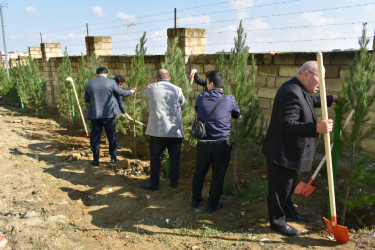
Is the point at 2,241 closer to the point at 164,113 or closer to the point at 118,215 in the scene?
the point at 118,215

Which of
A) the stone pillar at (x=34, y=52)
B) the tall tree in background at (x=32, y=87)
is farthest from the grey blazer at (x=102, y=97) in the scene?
the stone pillar at (x=34, y=52)

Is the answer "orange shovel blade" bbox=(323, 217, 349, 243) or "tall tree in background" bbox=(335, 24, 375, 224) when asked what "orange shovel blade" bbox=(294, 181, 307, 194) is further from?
"orange shovel blade" bbox=(323, 217, 349, 243)

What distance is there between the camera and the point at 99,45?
31.8ft

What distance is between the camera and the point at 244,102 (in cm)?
439

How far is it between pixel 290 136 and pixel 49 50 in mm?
12769

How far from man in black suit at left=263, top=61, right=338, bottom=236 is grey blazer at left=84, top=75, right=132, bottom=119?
3.33m

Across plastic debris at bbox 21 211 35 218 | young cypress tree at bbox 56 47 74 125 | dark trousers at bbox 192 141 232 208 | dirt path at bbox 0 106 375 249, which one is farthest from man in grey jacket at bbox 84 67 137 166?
young cypress tree at bbox 56 47 74 125

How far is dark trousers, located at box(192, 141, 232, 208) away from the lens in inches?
146

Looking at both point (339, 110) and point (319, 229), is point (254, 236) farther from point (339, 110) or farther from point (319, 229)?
point (339, 110)

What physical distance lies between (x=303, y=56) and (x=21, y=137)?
23.8ft

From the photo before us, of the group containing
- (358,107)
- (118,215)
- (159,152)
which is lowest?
(118,215)

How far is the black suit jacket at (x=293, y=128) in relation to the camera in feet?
9.26

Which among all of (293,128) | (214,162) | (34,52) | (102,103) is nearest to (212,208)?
(214,162)

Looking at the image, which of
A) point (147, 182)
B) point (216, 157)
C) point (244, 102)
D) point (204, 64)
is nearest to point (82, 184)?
point (147, 182)
